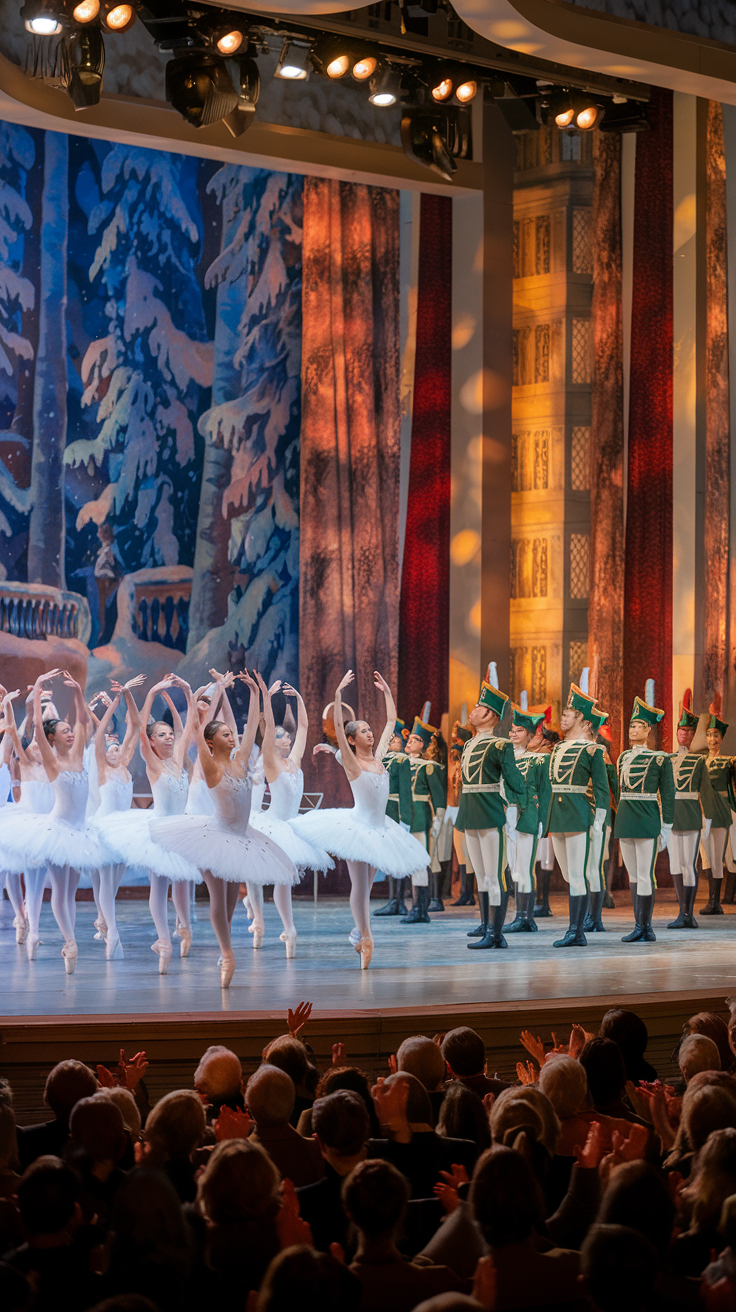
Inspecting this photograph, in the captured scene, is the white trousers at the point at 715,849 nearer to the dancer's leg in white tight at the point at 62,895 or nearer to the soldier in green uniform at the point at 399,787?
the soldier in green uniform at the point at 399,787

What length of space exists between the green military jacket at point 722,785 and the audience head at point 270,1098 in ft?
27.2

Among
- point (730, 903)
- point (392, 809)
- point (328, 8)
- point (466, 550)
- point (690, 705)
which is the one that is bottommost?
point (730, 903)

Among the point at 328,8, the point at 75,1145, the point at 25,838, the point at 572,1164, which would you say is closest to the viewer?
the point at 75,1145

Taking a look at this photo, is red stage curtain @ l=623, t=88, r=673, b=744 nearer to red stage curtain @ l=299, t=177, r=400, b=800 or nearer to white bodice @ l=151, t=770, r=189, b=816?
red stage curtain @ l=299, t=177, r=400, b=800

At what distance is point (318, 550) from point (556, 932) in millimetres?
4711

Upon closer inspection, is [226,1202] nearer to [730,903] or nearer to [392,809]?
[392,809]

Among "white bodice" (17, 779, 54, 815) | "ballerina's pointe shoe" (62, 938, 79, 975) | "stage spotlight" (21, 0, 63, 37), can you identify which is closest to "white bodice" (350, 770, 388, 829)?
"ballerina's pointe shoe" (62, 938, 79, 975)

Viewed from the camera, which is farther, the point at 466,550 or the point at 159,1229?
the point at 466,550

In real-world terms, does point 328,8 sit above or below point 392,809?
above

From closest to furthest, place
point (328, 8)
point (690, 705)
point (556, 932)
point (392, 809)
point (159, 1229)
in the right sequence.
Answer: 1. point (159, 1229)
2. point (328, 8)
3. point (556, 932)
4. point (392, 809)
5. point (690, 705)

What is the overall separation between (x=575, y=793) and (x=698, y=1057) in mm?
5270

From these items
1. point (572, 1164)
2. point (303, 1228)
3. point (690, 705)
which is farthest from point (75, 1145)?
point (690, 705)

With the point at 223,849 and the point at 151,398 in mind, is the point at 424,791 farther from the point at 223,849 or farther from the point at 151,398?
the point at 151,398

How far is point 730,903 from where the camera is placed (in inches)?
456
